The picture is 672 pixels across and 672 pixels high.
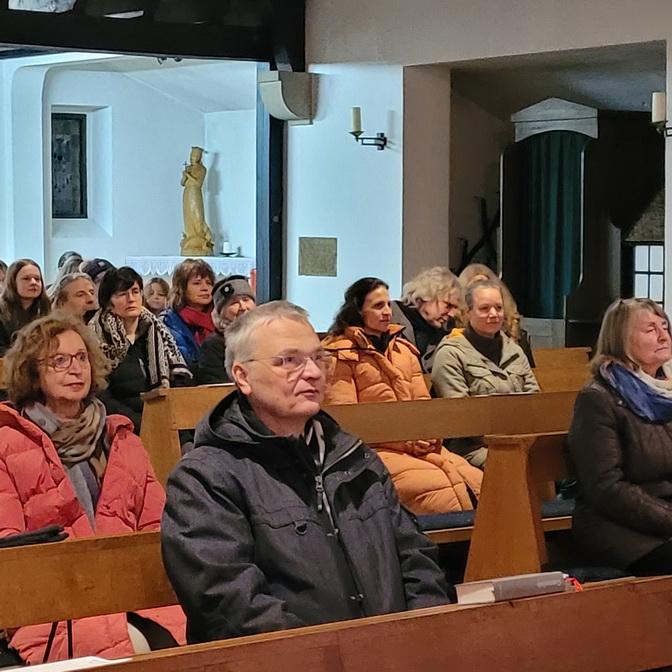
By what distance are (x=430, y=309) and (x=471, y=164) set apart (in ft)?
11.7

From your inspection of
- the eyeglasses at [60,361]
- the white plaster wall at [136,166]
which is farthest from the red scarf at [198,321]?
the white plaster wall at [136,166]

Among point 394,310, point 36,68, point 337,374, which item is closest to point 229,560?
point 337,374

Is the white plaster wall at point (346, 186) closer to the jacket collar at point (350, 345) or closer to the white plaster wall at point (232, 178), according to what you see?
the white plaster wall at point (232, 178)

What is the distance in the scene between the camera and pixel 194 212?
13.2 m

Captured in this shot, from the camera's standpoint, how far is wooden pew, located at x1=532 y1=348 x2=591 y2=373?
271 inches

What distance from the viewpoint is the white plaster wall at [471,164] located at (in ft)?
32.6

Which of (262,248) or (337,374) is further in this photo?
(262,248)

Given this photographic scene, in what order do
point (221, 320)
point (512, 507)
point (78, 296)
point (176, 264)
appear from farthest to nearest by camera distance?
point (176, 264) < point (78, 296) < point (221, 320) < point (512, 507)

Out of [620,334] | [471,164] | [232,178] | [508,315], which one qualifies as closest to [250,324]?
[620,334]

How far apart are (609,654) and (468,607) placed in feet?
1.06

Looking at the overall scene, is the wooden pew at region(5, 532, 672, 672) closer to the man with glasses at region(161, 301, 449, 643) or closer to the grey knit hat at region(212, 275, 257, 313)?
the man with glasses at region(161, 301, 449, 643)

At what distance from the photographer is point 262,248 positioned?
9961 millimetres

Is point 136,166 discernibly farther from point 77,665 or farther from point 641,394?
point 77,665

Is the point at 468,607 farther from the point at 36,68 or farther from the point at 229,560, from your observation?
the point at 36,68
